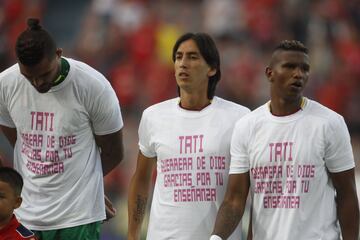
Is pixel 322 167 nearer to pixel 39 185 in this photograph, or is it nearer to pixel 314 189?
pixel 314 189

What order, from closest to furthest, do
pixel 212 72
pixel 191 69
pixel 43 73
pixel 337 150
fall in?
1. pixel 337 150
2. pixel 43 73
3. pixel 191 69
4. pixel 212 72

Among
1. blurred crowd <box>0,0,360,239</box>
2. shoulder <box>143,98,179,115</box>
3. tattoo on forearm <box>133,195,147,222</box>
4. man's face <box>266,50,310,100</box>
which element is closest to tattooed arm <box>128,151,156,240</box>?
tattoo on forearm <box>133,195,147,222</box>

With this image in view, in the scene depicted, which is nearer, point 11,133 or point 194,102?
point 194,102

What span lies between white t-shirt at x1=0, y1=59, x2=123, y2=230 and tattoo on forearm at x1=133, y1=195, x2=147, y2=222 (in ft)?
0.95

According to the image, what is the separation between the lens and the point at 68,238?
6.71 meters

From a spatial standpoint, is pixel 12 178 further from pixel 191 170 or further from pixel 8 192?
pixel 191 170

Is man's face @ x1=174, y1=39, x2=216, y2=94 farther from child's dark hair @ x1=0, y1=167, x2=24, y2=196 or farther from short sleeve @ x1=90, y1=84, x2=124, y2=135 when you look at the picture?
child's dark hair @ x1=0, y1=167, x2=24, y2=196

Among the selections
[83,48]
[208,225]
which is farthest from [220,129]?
[83,48]

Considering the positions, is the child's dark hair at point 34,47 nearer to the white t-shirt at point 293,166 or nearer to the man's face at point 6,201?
the man's face at point 6,201

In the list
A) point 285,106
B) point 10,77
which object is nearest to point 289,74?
point 285,106

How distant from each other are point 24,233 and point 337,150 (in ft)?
5.97

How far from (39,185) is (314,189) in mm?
1638

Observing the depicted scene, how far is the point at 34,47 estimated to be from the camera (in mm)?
6406

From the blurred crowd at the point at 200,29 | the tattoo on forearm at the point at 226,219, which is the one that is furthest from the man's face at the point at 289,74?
the blurred crowd at the point at 200,29
